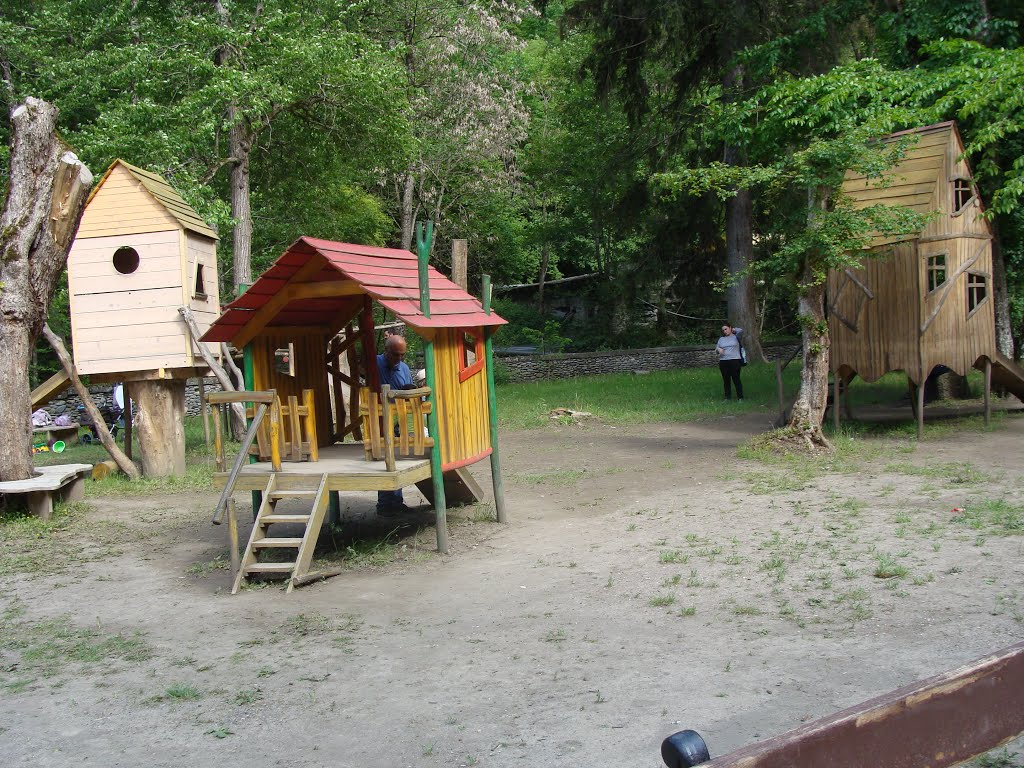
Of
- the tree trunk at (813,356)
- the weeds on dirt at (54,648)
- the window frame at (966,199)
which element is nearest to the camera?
the weeds on dirt at (54,648)

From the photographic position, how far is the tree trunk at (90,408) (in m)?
14.4

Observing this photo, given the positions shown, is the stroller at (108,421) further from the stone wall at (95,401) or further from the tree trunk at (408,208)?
the tree trunk at (408,208)

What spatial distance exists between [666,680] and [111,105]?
68.8 feet

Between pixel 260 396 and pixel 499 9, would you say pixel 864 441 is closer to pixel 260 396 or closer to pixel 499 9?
pixel 260 396

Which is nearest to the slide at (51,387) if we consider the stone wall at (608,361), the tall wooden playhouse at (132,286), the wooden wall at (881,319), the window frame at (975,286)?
the tall wooden playhouse at (132,286)

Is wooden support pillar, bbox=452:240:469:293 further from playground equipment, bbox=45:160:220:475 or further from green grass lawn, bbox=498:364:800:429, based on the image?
green grass lawn, bbox=498:364:800:429

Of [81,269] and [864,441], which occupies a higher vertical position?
[81,269]

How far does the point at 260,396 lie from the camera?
29.9ft

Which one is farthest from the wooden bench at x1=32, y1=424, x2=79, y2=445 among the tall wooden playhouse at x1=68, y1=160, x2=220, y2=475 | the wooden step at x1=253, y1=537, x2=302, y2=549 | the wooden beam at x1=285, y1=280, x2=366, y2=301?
the wooden step at x1=253, y1=537, x2=302, y2=549

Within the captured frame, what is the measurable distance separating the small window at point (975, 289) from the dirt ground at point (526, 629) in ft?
18.1

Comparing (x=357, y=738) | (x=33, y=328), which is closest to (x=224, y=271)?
(x=33, y=328)

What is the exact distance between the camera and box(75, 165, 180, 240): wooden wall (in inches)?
592

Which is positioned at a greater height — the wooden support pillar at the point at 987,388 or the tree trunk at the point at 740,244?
the tree trunk at the point at 740,244

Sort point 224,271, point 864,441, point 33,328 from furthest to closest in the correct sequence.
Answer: point 224,271 < point 864,441 < point 33,328
